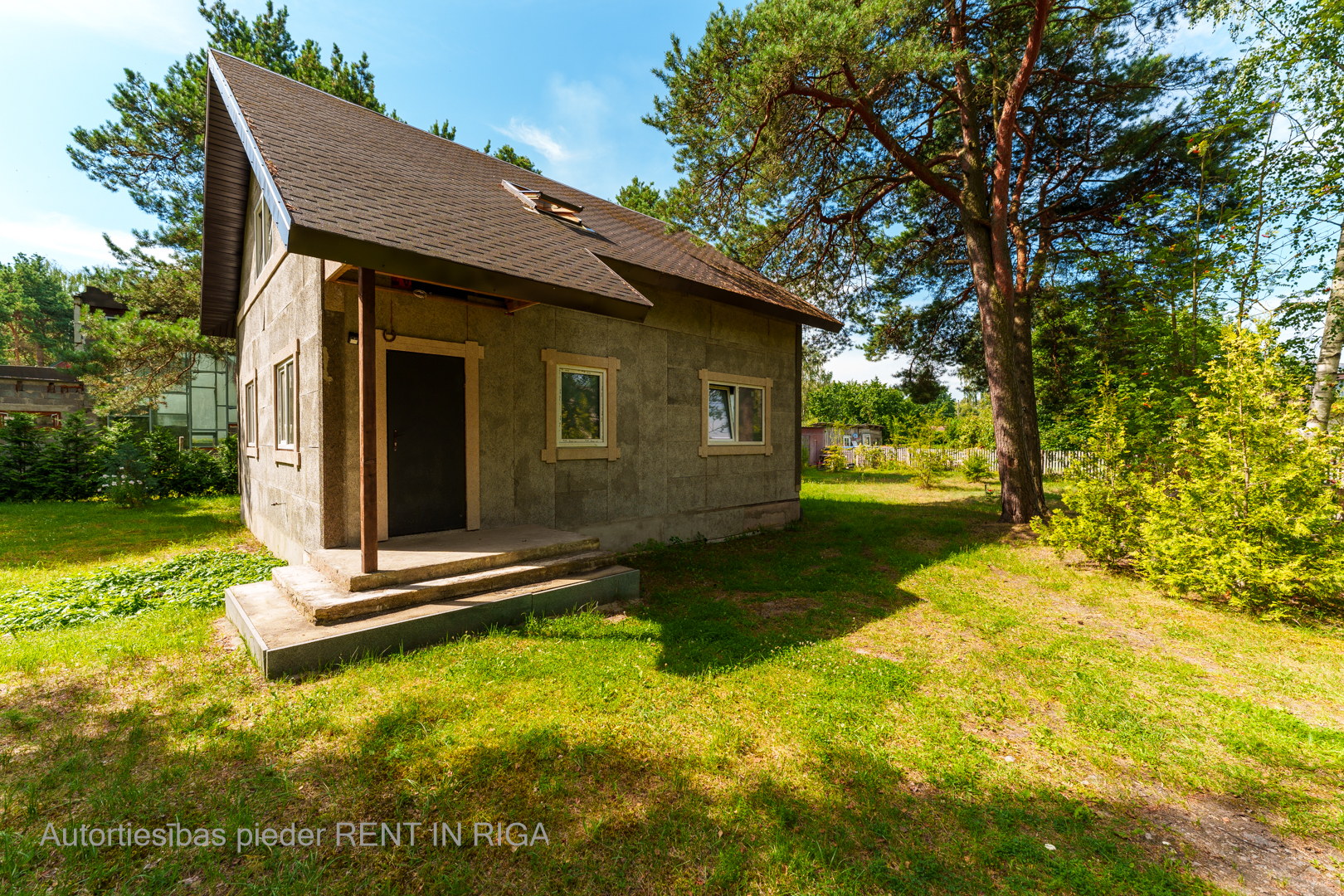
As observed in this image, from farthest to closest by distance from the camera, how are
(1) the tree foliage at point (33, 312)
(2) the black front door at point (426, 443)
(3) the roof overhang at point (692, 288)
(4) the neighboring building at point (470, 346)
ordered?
(1) the tree foliage at point (33, 312)
(3) the roof overhang at point (692, 288)
(2) the black front door at point (426, 443)
(4) the neighboring building at point (470, 346)

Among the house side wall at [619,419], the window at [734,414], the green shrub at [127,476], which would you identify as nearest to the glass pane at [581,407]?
the house side wall at [619,419]

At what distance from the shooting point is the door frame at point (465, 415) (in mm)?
5457

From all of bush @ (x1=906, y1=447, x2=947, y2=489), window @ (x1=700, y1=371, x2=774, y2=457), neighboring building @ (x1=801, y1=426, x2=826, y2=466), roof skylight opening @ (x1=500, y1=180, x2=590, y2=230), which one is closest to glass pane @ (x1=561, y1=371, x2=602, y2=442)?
window @ (x1=700, y1=371, x2=774, y2=457)

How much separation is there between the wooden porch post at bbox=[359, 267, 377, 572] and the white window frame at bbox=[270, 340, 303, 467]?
2.16 meters

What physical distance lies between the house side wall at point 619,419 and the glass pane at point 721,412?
15.5 inches

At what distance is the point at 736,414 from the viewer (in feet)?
30.6

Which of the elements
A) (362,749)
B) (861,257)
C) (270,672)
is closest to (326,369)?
(270,672)

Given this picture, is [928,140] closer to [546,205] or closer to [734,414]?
[734,414]

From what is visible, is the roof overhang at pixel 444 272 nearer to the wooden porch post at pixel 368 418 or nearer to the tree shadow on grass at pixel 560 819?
the wooden porch post at pixel 368 418

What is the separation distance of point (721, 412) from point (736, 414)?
35cm

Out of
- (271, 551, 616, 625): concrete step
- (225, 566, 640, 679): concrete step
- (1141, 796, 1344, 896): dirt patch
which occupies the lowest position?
(1141, 796, 1344, 896): dirt patch

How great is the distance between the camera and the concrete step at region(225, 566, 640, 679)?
3.70 meters

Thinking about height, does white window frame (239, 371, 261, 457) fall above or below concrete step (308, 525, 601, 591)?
above

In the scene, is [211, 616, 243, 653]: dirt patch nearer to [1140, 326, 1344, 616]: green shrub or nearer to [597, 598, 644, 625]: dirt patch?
[597, 598, 644, 625]: dirt patch
